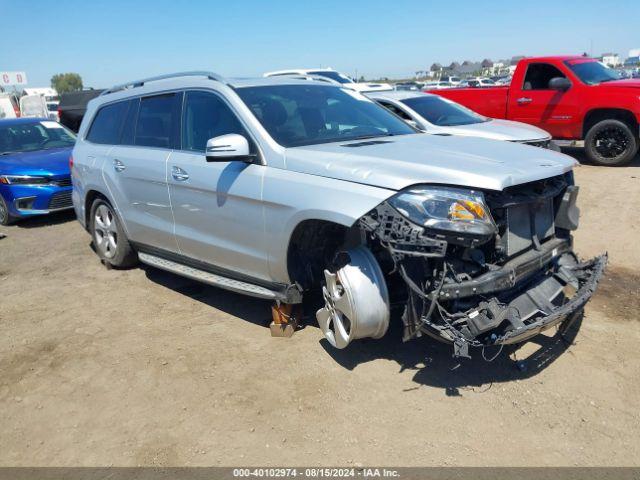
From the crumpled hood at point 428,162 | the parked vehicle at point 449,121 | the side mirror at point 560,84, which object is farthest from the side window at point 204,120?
the side mirror at point 560,84

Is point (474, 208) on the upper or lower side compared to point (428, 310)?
upper

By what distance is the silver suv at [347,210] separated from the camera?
2979 millimetres

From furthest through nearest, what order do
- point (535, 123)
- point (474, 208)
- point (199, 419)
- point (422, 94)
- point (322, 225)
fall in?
point (535, 123)
point (422, 94)
point (322, 225)
point (199, 419)
point (474, 208)

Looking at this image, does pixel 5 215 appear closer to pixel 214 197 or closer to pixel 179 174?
pixel 179 174

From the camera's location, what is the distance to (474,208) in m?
2.93

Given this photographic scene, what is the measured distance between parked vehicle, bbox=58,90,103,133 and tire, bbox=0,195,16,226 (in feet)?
20.6

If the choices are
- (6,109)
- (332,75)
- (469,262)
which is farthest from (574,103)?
(6,109)

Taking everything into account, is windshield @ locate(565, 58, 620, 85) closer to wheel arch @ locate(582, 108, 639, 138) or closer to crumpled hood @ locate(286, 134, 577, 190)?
wheel arch @ locate(582, 108, 639, 138)

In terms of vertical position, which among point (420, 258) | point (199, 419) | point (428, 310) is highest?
point (420, 258)

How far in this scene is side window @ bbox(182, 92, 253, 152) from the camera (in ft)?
13.2

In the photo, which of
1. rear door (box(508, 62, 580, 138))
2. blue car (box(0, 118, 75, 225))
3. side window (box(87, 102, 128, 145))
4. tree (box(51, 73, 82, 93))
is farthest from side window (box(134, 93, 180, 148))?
tree (box(51, 73, 82, 93))

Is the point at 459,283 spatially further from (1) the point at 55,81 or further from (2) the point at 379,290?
(1) the point at 55,81

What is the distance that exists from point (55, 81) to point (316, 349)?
143 m

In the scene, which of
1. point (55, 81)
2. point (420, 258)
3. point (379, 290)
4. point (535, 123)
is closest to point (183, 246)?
point (379, 290)
